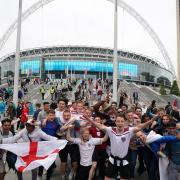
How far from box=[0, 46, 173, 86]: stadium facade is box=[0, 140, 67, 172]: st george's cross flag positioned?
8517cm

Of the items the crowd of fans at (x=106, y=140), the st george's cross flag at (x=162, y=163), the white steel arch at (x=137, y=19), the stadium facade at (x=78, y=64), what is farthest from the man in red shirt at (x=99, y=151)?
the stadium facade at (x=78, y=64)

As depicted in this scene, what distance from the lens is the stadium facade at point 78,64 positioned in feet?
315

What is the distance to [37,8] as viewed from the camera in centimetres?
6122

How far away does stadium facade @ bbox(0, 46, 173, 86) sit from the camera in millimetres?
95875

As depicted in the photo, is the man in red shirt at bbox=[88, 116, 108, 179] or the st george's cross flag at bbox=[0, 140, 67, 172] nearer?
the st george's cross flag at bbox=[0, 140, 67, 172]

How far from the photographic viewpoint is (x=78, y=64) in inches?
3824

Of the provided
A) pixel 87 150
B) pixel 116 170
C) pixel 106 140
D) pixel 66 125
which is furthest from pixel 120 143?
pixel 66 125

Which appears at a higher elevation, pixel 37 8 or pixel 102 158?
pixel 37 8

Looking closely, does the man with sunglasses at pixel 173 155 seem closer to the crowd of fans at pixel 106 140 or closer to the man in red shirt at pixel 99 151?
the crowd of fans at pixel 106 140

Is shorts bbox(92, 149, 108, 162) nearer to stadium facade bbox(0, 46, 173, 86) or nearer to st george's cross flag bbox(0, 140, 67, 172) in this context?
st george's cross flag bbox(0, 140, 67, 172)

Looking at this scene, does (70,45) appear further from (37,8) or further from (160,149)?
(160,149)

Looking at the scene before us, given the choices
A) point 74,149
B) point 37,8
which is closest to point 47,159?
point 74,149

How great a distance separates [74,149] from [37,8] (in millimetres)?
56498

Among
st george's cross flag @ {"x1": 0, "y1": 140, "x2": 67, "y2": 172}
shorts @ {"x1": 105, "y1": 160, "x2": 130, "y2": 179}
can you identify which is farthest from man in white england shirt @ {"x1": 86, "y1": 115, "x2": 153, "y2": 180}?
st george's cross flag @ {"x1": 0, "y1": 140, "x2": 67, "y2": 172}
